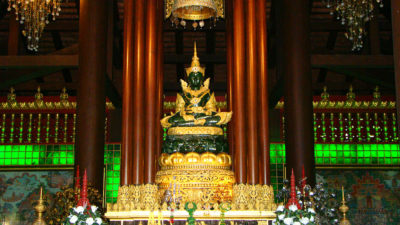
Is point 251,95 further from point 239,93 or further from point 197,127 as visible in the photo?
point 197,127

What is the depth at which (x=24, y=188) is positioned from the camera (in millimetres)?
9586

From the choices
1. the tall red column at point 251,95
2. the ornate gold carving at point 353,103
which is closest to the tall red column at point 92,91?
the tall red column at point 251,95

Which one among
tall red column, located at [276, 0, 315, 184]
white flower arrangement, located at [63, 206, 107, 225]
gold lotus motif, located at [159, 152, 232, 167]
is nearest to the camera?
white flower arrangement, located at [63, 206, 107, 225]

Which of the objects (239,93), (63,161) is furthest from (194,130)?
(63,161)

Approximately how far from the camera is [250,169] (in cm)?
657

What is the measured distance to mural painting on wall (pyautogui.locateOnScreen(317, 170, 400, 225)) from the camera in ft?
31.0

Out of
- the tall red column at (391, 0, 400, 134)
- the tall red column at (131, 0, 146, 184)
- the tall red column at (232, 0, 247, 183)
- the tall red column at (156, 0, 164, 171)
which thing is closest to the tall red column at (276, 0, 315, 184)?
the tall red column at (232, 0, 247, 183)

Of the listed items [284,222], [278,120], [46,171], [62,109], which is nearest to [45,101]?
[62,109]

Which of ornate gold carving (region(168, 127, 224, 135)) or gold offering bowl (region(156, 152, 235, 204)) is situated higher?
ornate gold carving (region(168, 127, 224, 135))

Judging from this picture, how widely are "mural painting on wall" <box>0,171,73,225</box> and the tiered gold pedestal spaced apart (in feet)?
11.3

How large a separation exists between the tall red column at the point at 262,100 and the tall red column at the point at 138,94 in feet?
4.59

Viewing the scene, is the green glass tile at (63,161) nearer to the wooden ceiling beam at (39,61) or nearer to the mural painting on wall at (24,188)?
the mural painting on wall at (24,188)

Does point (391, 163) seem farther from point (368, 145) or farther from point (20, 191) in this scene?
point (20, 191)

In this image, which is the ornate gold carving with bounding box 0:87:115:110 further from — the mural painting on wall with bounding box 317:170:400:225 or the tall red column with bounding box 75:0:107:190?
the mural painting on wall with bounding box 317:170:400:225
